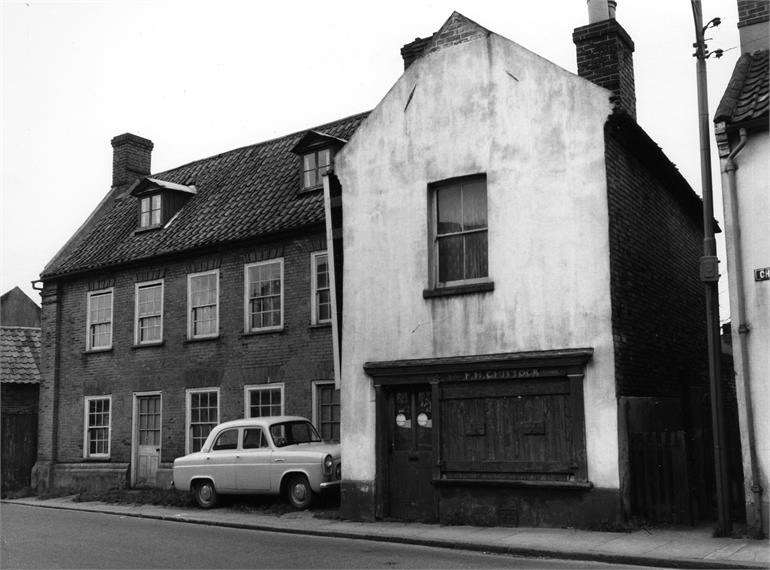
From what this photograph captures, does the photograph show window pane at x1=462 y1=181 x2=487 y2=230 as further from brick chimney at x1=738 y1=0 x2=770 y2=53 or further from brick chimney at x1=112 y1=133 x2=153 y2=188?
brick chimney at x1=112 y1=133 x2=153 y2=188

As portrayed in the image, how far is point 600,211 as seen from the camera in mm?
13156

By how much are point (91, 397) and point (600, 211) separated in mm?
15867

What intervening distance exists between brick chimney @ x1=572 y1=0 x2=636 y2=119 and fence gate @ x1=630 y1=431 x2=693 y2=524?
18.8 feet

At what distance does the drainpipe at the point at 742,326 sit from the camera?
1153 cm

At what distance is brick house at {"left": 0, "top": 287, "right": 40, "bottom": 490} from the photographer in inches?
968

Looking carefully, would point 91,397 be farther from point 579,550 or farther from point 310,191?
point 579,550

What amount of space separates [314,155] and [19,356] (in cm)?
1256

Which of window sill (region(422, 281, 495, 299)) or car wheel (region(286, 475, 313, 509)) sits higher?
window sill (region(422, 281, 495, 299))

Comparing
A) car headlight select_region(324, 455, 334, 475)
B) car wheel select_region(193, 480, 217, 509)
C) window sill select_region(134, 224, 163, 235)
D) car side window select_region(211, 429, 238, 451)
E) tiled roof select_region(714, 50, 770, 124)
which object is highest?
window sill select_region(134, 224, 163, 235)

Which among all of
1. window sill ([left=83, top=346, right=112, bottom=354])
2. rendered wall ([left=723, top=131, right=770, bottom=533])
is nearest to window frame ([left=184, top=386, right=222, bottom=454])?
window sill ([left=83, top=346, right=112, bottom=354])

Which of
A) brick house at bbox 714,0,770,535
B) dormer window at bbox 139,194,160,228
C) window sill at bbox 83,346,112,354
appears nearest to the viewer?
brick house at bbox 714,0,770,535

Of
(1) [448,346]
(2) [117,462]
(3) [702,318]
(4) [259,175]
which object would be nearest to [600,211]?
(1) [448,346]

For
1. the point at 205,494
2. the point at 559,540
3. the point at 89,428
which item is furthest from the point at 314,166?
the point at 559,540

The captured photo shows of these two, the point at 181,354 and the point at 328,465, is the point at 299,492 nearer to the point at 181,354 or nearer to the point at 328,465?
the point at 328,465
